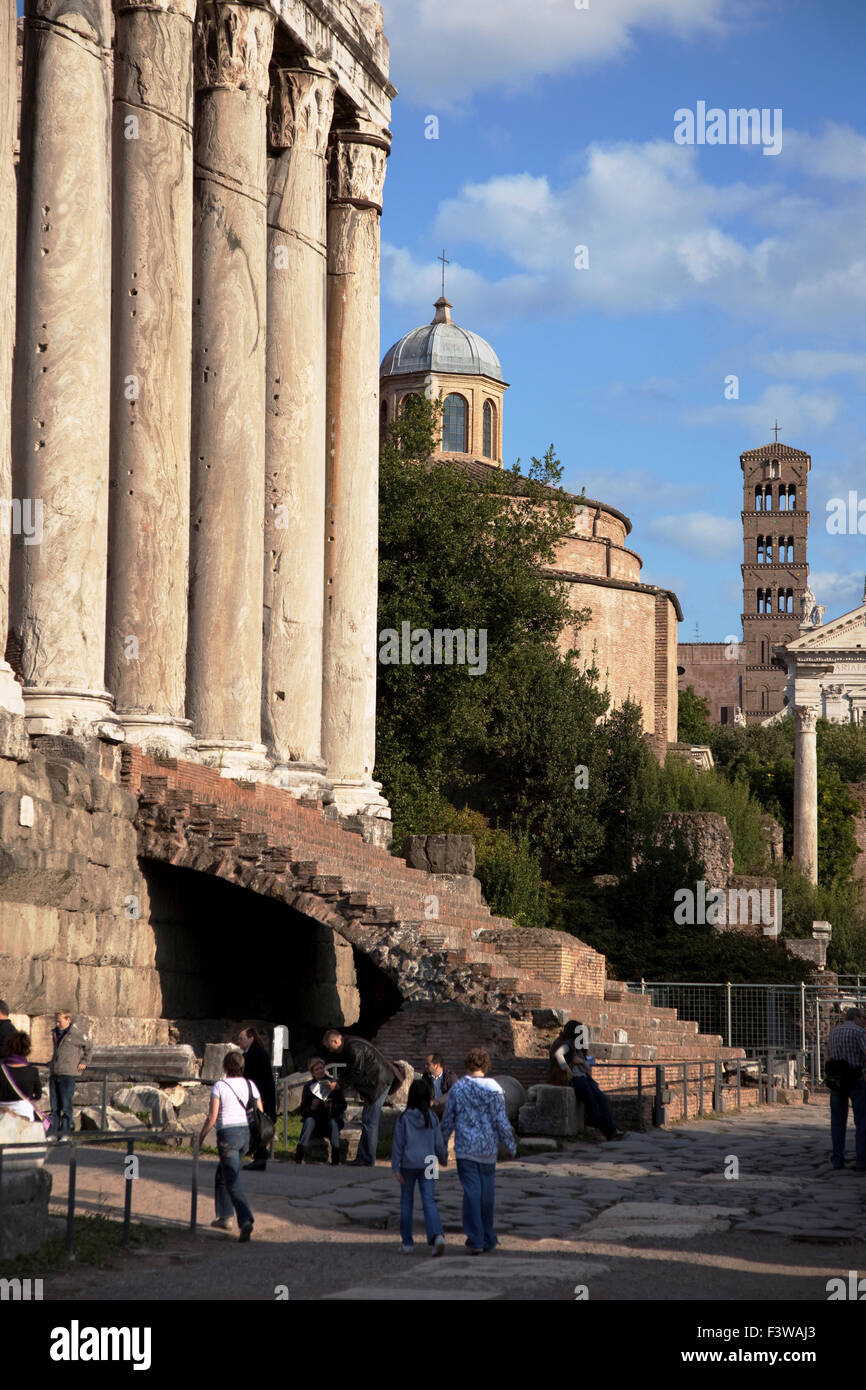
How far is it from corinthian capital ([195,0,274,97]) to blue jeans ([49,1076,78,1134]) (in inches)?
532

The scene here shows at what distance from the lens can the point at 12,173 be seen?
16.8 meters

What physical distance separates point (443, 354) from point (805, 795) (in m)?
22.8

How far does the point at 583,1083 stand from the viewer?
58.2ft

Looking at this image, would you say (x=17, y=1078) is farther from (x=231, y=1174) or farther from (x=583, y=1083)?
(x=583, y=1083)

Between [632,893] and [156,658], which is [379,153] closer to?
[156,658]

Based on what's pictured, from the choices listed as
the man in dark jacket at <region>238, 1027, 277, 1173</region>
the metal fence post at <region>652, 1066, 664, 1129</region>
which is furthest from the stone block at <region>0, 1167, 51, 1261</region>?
the metal fence post at <region>652, 1066, 664, 1129</region>

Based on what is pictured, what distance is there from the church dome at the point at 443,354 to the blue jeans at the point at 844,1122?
5627 centimetres

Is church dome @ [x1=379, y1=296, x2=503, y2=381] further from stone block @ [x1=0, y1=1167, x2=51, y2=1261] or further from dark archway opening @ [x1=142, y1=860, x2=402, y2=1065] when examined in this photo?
stone block @ [x1=0, y1=1167, x2=51, y2=1261]

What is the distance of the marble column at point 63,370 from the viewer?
18.0 m

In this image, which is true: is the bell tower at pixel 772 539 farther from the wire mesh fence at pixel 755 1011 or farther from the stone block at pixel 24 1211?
the stone block at pixel 24 1211

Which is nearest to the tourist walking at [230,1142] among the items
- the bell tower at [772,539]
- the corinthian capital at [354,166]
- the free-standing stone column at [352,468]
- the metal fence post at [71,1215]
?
the metal fence post at [71,1215]

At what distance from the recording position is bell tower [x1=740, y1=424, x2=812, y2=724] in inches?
5527

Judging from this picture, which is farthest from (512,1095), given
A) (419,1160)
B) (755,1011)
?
(755,1011)
